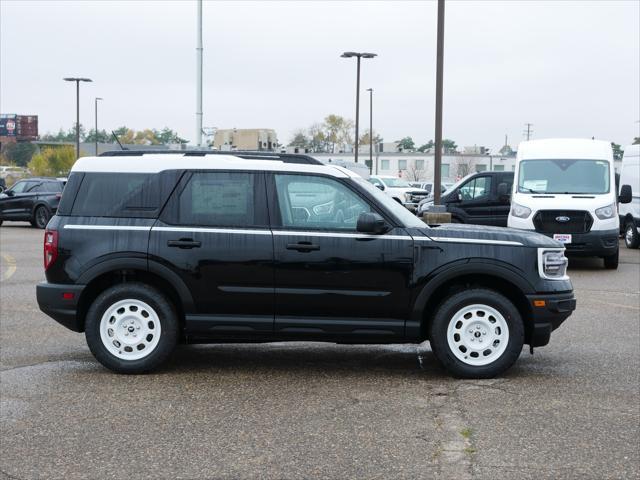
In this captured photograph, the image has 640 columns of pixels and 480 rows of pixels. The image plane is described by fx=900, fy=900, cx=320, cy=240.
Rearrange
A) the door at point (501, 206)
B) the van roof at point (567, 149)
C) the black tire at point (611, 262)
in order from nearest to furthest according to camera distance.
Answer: the black tire at point (611, 262) → the van roof at point (567, 149) → the door at point (501, 206)

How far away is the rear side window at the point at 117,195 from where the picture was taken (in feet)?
24.4

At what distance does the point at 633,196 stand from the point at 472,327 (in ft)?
51.0

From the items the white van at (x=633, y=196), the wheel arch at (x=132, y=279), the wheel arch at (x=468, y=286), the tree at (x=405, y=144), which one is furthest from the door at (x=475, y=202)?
the tree at (x=405, y=144)

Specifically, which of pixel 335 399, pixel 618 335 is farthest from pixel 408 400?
pixel 618 335

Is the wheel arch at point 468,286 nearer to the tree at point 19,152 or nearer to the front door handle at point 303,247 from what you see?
the front door handle at point 303,247

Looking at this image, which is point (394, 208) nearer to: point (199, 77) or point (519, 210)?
point (519, 210)

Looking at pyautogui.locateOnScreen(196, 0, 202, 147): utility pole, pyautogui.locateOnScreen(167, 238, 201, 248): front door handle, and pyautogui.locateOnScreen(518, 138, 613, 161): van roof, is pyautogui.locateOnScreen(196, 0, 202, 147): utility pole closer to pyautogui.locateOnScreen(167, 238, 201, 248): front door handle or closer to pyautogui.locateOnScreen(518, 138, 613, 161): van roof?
pyautogui.locateOnScreen(518, 138, 613, 161): van roof

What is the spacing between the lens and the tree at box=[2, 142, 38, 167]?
14862 centimetres

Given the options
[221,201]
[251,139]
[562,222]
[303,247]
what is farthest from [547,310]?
[251,139]

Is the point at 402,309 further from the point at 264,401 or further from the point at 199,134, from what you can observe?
the point at 199,134

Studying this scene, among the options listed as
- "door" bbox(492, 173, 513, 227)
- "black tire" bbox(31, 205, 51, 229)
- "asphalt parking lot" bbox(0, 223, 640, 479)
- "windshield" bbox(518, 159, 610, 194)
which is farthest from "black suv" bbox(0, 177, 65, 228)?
"asphalt parking lot" bbox(0, 223, 640, 479)

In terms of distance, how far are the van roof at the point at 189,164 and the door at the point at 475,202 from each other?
13035 mm

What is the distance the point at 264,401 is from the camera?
652 centimetres

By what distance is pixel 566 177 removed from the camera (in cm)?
1706
